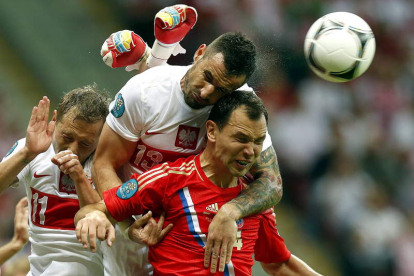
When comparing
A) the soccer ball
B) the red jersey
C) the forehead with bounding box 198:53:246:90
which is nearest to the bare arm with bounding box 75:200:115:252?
the red jersey

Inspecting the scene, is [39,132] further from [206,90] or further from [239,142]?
[239,142]

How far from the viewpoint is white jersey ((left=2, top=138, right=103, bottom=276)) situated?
11.4 ft

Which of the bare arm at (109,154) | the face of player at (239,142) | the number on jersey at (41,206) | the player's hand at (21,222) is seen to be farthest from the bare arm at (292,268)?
the player's hand at (21,222)

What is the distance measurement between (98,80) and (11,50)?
1.12 m

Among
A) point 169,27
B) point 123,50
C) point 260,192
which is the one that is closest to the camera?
point 260,192

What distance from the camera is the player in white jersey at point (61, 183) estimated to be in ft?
11.0

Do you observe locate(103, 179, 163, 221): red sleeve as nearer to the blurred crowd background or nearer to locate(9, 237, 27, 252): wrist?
locate(9, 237, 27, 252): wrist

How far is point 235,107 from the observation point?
2.93 m

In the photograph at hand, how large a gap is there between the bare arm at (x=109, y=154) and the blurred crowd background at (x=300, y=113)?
355 centimetres

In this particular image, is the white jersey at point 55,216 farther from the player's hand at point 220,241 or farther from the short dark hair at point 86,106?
the player's hand at point 220,241

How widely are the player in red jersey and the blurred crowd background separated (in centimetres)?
373

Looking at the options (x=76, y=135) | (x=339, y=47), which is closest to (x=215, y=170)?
(x=76, y=135)

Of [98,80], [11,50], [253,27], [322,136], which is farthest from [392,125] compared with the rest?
[11,50]

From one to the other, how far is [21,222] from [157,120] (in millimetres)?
1770
